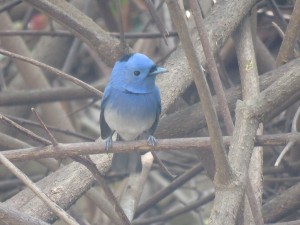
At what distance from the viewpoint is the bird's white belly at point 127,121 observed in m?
3.61

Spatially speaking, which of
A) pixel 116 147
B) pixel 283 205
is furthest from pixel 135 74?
pixel 283 205

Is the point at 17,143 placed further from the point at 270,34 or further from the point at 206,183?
the point at 206,183

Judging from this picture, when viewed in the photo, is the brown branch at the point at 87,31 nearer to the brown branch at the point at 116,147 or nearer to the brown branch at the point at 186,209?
the brown branch at the point at 116,147

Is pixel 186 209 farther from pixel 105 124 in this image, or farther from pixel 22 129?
pixel 22 129

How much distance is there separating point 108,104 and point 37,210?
563 millimetres

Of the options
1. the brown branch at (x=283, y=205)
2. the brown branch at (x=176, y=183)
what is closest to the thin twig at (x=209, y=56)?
the brown branch at (x=283, y=205)

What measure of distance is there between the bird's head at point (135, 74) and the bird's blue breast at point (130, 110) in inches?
1.0

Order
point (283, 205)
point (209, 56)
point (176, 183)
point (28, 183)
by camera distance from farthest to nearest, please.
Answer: point (176, 183)
point (283, 205)
point (209, 56)
point (28, 183)

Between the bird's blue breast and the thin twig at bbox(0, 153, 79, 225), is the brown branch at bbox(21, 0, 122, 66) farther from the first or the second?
the thin twig at bbox(0, 153, 79, 225)

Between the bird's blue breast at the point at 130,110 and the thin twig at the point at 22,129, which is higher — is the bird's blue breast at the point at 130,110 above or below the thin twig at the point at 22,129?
above

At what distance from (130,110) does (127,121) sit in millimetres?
49

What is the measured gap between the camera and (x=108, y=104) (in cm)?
363

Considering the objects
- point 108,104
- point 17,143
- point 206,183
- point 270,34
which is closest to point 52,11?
point 108,104

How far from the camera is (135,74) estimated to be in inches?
140
